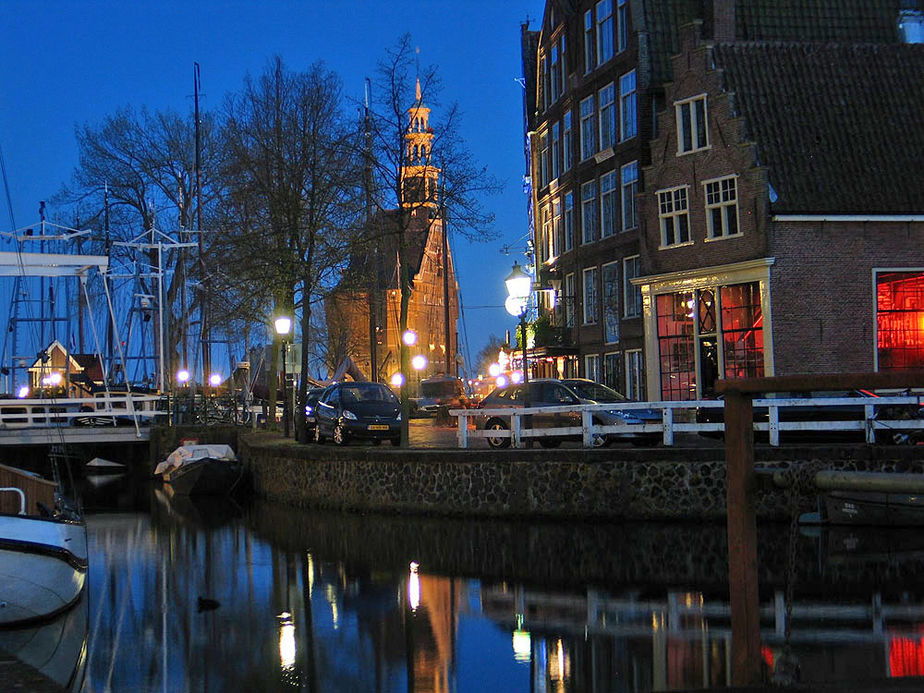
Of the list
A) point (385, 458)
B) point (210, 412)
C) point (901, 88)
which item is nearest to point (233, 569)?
point (385, 458)

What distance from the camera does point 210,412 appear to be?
4388cm

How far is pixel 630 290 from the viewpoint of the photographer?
3588 centimetres

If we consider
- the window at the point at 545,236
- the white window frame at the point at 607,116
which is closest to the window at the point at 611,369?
the white window frame at the point at 607,116

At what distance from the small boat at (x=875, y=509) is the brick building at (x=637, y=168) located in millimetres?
8630

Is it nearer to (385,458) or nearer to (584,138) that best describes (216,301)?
(584,138)

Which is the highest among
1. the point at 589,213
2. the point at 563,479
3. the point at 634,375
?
the point at 589,213

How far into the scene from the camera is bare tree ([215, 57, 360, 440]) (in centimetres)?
3181

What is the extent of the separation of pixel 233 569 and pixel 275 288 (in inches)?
603

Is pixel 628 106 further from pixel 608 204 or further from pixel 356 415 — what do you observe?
pixel 356 415

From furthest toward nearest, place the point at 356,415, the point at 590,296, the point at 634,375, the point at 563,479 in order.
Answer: the point at 590,296 < the point at 634,375 < the point at 356,415 < the point at 563,479

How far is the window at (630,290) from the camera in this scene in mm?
35250

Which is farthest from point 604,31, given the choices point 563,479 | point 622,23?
point 563,479

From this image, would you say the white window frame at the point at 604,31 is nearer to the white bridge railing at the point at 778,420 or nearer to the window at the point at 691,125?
the window at the point at 691,125

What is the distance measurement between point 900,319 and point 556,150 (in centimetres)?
1730
